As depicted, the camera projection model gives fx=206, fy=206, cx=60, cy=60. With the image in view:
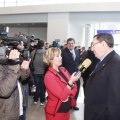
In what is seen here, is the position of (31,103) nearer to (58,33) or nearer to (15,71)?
(15,71)

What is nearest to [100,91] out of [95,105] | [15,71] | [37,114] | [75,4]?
[95,105]

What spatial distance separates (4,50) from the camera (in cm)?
154

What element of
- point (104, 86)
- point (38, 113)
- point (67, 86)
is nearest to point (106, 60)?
point (104, 86)

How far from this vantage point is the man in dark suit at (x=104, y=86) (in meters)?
1.70

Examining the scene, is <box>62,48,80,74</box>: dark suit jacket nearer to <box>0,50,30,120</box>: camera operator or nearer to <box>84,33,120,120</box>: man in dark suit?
<box>84,33,120,120</box>: man in dark suit

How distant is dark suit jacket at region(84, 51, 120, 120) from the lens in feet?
5.57

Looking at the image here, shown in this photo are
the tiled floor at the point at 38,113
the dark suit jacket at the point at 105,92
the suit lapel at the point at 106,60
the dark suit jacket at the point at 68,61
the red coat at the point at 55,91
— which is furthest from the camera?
the dark suit jacket at the point at 68,61

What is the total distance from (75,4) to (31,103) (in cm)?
530

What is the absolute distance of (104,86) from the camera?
177cm

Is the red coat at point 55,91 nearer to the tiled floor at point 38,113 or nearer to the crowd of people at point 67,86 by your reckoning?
the crowd of people at point 67,86

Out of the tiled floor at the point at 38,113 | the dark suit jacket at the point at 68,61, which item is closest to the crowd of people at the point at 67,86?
the tiled floor at the point at 38,113

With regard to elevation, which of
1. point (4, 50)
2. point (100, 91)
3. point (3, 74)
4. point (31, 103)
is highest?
point (4, 50)

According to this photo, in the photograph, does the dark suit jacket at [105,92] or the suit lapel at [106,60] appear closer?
the dark suit jacket at [105,92]

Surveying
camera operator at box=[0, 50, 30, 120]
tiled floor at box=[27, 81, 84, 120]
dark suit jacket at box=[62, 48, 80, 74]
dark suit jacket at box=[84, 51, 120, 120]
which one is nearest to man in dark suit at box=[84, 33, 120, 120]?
dark suit jacket at box=[84, 51, 120, 120]
